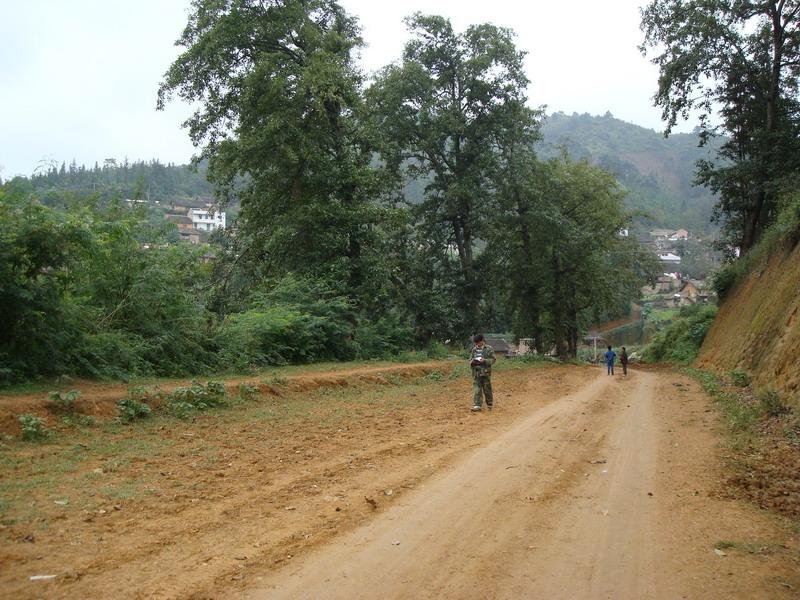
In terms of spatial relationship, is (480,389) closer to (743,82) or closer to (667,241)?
(743,82)

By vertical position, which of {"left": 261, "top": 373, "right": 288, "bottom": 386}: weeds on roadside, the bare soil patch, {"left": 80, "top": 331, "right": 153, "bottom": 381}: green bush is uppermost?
{"left": 80, "top": 331, "right": 153, "bottom": 381}: green bush

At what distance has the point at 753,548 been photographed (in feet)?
16.7

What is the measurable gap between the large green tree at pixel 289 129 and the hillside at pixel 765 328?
14.2 m

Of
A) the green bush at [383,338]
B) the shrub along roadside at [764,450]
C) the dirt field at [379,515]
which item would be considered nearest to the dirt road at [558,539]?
the dirt field at [379,515]

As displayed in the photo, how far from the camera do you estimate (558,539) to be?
5.29 meters

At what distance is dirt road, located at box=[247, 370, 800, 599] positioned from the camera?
436 centimetres

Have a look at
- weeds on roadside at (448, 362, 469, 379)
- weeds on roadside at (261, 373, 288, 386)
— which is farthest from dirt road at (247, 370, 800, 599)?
weeds on roadside at (448, 362, 469, 379)

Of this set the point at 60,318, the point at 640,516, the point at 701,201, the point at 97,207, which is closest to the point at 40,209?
the point at 60,318

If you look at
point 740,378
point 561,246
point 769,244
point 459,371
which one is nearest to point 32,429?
point 459,371

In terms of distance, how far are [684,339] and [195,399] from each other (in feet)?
102

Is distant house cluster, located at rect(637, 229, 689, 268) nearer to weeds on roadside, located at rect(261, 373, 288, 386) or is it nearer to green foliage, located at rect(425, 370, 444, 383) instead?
green foliage, located at rect(425, 370, 444, 383)

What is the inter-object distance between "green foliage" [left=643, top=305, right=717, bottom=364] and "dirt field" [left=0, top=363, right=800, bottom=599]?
23.9 meters

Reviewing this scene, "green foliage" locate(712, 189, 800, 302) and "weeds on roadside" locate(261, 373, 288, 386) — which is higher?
"green foliage" locate(712, 189, 800, 302)

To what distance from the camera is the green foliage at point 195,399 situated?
11.3 metres
